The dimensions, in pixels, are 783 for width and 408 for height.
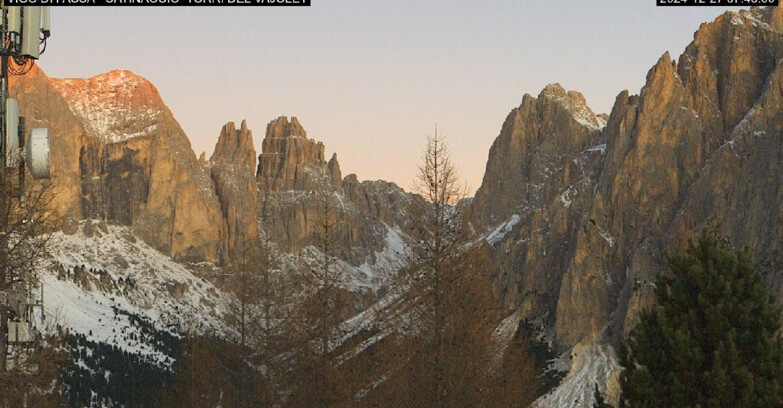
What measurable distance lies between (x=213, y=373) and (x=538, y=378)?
76.4 feet

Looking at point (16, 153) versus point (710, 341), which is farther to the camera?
point (710, 341)

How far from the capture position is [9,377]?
22.9 metres

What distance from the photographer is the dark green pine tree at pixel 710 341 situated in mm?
25750

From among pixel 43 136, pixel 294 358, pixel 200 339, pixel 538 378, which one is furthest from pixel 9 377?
pixel 538 378

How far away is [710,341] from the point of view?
1061 inches

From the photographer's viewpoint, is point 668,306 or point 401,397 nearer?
point 668,306

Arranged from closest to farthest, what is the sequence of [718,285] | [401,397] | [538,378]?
1. [718,285]
2. [401,397]
3. [538,378]

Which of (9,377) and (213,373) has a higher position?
(9,377)

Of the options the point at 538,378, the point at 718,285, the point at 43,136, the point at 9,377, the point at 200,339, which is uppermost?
the point at 43,136

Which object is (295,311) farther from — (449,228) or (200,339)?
(449,228)

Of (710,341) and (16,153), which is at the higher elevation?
(16,153)

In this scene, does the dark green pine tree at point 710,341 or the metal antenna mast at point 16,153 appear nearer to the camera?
the metal antenna mast at point 16,153

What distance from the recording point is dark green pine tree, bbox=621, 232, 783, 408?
25.8 metres

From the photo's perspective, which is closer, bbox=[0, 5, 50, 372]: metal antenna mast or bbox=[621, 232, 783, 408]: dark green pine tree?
bbox=[0, 5, 50, 372]: metal antenna mast
